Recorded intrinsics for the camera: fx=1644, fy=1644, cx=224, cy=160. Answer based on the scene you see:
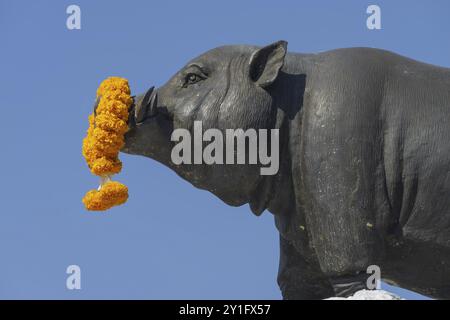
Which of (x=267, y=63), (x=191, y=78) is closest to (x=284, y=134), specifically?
(x=267, y=63)

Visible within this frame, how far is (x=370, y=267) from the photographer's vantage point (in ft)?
42.4

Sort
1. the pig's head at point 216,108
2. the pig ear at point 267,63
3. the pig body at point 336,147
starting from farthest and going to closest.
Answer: the pig ear at point 267,63, the pig's head at point 216,108, the pig body at point 336,147

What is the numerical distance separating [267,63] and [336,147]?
1.03 meters

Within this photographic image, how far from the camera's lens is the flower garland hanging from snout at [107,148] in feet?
43.7

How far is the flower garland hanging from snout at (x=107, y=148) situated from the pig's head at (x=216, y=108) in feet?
0.51

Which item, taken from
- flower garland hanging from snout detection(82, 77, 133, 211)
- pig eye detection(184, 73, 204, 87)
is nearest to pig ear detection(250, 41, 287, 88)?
pig eye detection(184, 73, 204, 87)

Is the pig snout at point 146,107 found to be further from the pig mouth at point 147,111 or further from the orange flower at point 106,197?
the orange flower at point 106,197

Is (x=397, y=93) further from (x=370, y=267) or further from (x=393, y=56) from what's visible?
(x=370, y=267)

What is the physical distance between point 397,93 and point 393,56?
0.49m

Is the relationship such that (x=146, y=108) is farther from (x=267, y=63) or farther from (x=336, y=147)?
(x=336, y=147)

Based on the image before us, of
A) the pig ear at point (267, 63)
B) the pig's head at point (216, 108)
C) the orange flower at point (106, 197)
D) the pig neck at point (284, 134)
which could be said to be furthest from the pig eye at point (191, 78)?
→ the orange flower at point (106, 197)

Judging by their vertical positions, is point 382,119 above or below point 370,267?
above
